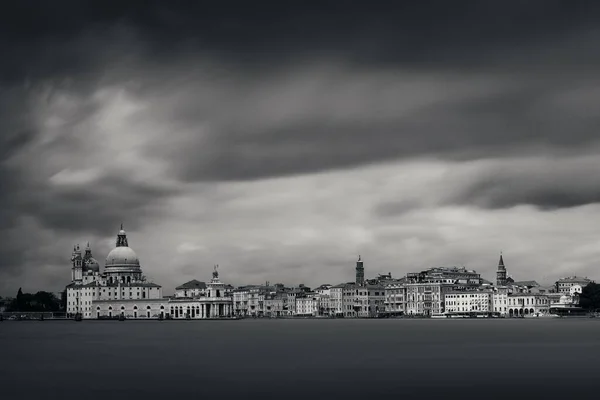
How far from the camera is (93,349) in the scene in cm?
6962

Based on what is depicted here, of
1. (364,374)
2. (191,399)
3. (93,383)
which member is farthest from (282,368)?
(191,399)

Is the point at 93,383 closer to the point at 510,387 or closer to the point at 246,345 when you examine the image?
the point at 510,387

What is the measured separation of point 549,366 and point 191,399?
21.1 meters

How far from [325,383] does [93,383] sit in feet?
32.5

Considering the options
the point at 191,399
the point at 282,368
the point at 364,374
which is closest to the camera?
the point at 191,399

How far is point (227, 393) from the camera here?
3741 cm

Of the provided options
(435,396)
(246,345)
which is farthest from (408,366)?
(246,345)

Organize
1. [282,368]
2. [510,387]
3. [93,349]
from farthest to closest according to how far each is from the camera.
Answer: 1. [93,349]
2. [282,368]
3. [510,387]

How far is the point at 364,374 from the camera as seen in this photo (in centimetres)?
4481

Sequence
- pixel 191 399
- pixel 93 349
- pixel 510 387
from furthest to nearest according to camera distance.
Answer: pixel 93 349, pixel 510 387, pixel 191 399

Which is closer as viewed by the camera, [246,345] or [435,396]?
[435,396]

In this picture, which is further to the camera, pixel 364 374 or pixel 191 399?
pixel 364 374

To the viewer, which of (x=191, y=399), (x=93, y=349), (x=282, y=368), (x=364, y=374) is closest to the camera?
(x=191, y=399)

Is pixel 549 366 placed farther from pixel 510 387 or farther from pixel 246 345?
pixel 246 345
